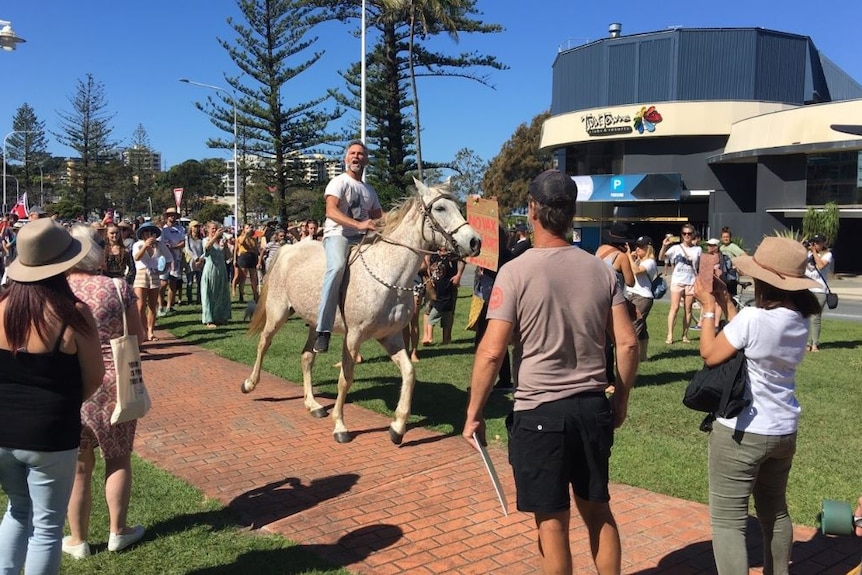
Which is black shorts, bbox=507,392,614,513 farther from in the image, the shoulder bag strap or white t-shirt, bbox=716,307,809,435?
the shoulder bag strap

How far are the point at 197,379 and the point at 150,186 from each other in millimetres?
86445

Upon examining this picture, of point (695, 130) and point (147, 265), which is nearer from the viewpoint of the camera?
point (147, 265)

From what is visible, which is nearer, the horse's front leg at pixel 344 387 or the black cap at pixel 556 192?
Result: the black cap at pixel 556 192

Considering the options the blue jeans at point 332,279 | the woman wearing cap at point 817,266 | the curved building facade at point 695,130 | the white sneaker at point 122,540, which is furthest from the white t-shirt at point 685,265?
the curved building facade at point 695,130

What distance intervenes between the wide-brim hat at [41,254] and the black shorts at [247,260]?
12.9 m

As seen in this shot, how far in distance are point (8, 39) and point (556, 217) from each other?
18.8 metres

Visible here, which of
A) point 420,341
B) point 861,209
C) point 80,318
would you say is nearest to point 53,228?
point 80,318

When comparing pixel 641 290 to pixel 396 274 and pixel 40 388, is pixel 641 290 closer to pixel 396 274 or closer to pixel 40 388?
pixel 396 274

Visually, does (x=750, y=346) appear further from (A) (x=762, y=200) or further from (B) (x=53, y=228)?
(A) (x=762, y=200)

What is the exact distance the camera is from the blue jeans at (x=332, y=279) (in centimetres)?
646

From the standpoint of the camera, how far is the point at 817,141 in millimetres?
31969

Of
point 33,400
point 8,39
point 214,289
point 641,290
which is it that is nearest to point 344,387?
point 33,400

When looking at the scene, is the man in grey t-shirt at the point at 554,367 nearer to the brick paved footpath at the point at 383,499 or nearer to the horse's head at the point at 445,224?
the brick paved footpath at the point at 383,499

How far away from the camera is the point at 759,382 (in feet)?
10.3
